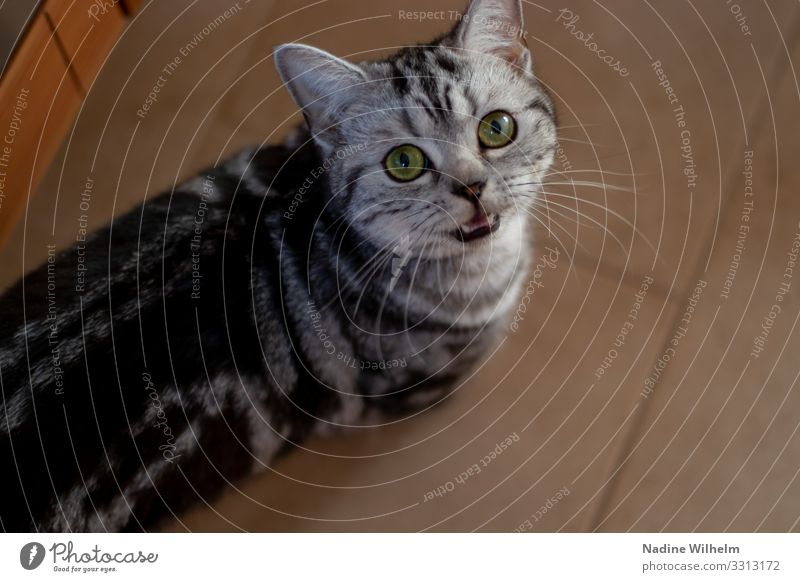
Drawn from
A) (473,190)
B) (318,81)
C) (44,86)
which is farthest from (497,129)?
(44,86)

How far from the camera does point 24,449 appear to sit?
0.51m

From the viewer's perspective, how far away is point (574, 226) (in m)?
0.68

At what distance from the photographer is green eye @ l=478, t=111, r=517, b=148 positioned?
532 millimetres

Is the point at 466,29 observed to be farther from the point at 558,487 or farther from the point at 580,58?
the point at 558,487

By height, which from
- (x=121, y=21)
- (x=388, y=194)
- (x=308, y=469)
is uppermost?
(x=121, y=21)

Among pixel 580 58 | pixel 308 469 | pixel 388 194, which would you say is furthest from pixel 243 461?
pixel 580 58

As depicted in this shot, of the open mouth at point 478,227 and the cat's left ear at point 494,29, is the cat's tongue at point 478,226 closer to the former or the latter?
the open mouth at point 478,227

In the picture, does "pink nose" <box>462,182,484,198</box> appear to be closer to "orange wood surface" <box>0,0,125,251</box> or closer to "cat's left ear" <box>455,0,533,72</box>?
"cat's left ear" <box>455,0,533,72</box>

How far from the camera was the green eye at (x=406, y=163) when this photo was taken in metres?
0.53

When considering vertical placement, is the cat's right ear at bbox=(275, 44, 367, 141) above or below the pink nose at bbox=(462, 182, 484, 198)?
above

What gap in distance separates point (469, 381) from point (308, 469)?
0.20 m

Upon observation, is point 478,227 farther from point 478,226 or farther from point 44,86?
point 44,86

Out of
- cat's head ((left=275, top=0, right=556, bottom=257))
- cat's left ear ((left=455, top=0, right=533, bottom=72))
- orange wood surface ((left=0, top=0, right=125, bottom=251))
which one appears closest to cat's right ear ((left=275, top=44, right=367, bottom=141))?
cat's head ((left=275, top=0, right=556, bottom=257))

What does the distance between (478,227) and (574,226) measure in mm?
172
